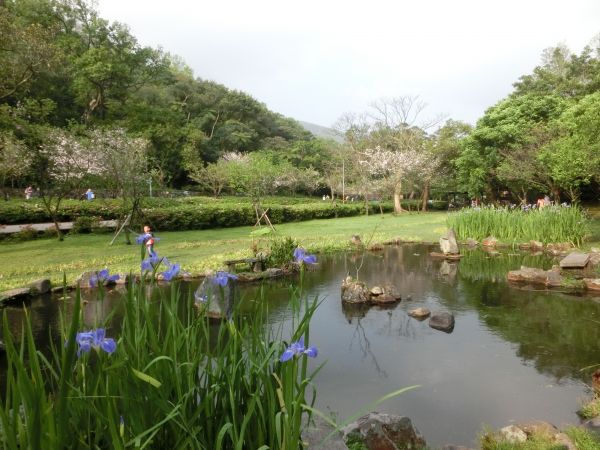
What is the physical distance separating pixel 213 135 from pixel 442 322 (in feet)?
122

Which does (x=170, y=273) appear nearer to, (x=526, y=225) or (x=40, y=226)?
(x=526, y=225)

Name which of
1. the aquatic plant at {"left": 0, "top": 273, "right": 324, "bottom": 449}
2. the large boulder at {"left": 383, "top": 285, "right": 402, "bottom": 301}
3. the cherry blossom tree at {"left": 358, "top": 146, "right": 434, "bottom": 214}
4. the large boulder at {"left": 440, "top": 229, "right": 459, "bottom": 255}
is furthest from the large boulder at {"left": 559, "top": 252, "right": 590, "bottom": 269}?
the cherry blossom tree at {"left": 358, "top": 146, "right": 434, "bottom": 214}

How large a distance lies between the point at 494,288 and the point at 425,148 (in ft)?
84.1

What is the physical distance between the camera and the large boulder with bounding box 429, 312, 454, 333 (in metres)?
5.90

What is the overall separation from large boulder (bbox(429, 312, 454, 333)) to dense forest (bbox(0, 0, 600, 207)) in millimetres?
8332

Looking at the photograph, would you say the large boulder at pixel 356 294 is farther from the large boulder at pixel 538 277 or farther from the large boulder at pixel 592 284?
the large boulder at pixel 592 284

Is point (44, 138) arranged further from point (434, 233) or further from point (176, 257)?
point (434, 233)

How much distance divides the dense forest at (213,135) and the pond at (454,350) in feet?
22.6

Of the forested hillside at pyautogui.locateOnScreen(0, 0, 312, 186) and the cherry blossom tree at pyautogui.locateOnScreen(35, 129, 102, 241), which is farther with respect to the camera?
the forested hillside at pyautogui.locateOnScreen(0, 0, 312, 186)

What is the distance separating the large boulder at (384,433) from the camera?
291 centimetres

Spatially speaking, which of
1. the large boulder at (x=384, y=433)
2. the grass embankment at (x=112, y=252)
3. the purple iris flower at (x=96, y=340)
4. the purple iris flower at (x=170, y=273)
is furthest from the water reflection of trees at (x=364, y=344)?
the grass embankment at (x=112, y=252)

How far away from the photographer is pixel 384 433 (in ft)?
9.77

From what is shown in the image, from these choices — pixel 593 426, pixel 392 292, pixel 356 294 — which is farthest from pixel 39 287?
pixel 593 426

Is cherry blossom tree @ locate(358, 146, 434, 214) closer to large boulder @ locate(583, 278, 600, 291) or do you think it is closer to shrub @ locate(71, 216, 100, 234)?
shrub @ locate(71, 216, 100, 234)
